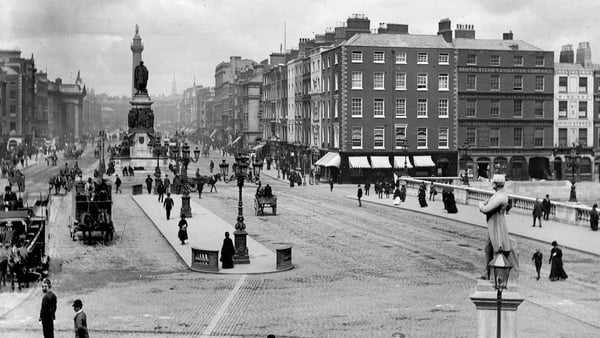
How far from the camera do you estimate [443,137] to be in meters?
77.1

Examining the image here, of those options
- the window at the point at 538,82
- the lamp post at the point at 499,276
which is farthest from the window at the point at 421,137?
the lamp post at the point at 499,276

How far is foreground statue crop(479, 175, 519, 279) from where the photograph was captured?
13672mm

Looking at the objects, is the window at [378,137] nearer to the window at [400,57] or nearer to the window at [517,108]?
the window at [400,57]

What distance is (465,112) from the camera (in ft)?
255

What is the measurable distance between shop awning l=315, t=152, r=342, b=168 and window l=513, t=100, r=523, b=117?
1751 cm

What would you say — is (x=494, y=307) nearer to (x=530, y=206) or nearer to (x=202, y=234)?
(x=202, y=234)

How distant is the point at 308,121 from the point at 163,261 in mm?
59837

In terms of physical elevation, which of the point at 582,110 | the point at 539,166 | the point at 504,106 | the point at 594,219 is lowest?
the point at 594,219

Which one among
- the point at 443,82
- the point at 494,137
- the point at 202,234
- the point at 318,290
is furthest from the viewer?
the point at 494,137

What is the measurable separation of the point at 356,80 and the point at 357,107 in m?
2.45

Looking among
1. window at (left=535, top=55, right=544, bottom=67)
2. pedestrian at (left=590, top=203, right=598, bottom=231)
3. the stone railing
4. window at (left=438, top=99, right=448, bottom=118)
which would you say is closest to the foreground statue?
pedestrian at (left=590, top=203, right=598, bottom=231)

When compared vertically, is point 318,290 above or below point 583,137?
below

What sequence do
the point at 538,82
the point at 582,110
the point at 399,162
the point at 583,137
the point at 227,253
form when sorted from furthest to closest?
the point at 583,137 < the point at 582,110 < the point at 538,82 < the point at 399,162 < the point at 227,253

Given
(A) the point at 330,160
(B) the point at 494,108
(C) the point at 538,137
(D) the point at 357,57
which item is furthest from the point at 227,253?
(C) the point at 538,137
